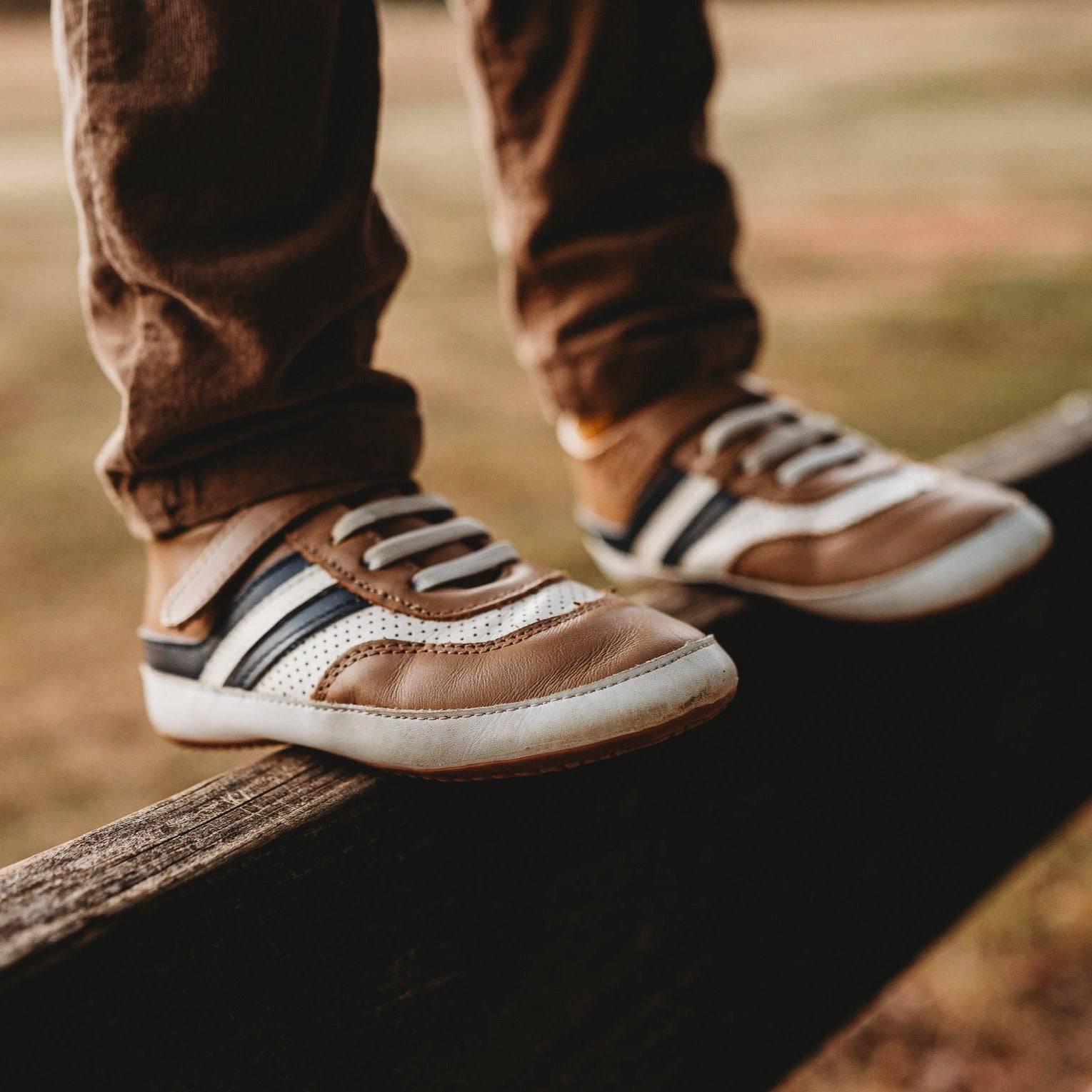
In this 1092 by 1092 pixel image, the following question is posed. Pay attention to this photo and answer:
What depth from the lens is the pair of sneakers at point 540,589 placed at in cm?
62

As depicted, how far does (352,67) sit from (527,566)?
0.34 meters

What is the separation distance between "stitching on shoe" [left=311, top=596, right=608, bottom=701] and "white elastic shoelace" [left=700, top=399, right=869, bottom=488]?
0.29 m

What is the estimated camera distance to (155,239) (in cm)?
66

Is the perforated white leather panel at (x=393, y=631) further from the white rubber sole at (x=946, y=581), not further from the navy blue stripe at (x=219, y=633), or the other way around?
the white rubber sole at (x=946, y=581)

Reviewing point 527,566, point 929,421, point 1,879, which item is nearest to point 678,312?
point 527,566

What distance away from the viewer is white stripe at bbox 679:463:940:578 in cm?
88

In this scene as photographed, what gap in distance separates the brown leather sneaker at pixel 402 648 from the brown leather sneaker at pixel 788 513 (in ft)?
0.76

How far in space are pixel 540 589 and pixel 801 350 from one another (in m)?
3.63

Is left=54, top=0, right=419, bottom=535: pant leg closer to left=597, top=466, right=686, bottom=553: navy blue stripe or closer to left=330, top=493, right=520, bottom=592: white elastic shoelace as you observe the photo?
left=330, top=493, right=520, bottom=592: white elastic shoelace

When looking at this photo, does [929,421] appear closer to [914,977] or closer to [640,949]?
[914,977]

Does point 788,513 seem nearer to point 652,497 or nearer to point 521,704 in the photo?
point 652,497

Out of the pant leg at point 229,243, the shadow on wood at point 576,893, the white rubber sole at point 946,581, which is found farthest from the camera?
the white rubber sole at point 946,581

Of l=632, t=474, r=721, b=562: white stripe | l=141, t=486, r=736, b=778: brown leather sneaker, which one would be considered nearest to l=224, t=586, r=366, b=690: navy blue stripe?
l=141, t=486, r=736, b=778: brown leather sneaker

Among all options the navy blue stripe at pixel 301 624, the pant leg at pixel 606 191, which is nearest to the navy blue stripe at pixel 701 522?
the pant leg at pixel 606 191
